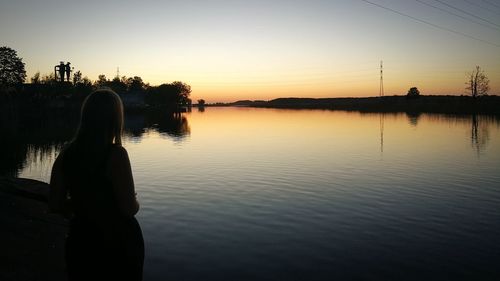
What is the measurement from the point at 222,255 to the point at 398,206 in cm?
943

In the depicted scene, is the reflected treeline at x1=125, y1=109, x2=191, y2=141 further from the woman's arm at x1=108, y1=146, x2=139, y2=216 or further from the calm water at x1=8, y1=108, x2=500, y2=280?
the woman's arm at x1=108, y1=146, x2=139, y2=216

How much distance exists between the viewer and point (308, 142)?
45.5 meters

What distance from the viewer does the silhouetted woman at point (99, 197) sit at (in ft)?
13.1

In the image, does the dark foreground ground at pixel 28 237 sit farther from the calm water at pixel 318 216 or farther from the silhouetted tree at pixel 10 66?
the silhouetted tree at pixel 10 66

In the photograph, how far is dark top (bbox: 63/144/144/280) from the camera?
400 centimetres

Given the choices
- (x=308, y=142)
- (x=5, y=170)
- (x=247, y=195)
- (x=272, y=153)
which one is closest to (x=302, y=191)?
(x=247, y=195)

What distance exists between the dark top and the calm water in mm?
6269

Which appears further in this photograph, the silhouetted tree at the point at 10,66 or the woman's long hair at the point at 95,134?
the silhouetted tree at the point at 10,66

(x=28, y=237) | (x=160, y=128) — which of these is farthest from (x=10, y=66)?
(x=28, y=237)

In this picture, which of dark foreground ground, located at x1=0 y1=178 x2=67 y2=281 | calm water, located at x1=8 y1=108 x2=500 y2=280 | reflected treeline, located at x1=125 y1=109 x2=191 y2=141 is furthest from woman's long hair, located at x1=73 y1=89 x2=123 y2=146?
reflected treeline, located at x1=125 y1=109 x2=191 y2=141

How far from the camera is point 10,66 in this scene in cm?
12600

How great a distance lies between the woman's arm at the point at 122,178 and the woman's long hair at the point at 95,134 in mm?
110

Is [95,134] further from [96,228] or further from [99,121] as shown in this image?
[96,228]

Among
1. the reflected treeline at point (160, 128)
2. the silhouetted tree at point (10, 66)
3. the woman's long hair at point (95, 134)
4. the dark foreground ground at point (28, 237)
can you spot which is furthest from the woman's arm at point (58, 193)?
the silhouetted tree at point (10, 66)
